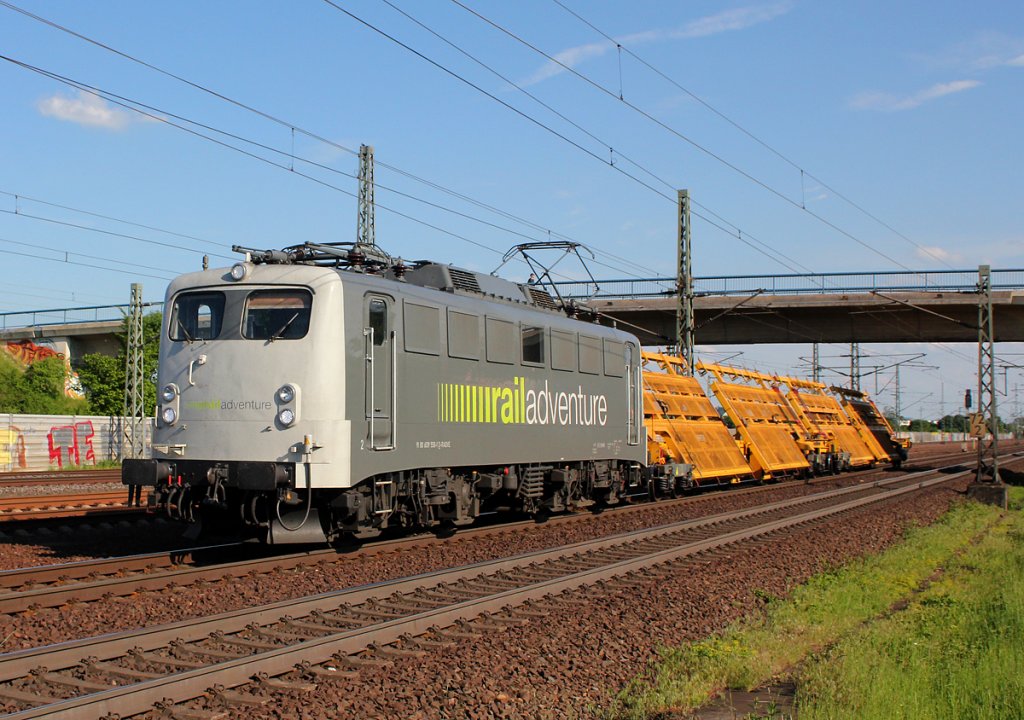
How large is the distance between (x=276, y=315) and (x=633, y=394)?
401 inches

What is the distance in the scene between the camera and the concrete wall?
33.1 metres

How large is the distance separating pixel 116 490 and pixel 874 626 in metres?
21.0

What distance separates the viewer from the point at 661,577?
11.9m

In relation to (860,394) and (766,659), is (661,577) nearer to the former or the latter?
(766,659)

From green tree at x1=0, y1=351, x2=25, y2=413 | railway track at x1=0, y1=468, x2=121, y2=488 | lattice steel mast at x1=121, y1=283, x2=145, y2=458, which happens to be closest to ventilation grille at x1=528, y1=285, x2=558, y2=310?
railway track at x1=0, y1=468, x2=121, y2=488

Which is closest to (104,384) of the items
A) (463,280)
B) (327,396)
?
(463,280)

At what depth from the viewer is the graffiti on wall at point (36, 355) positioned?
54.1 metres

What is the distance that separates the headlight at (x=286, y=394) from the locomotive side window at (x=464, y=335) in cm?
306

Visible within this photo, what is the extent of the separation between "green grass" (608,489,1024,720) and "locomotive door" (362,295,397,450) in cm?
522

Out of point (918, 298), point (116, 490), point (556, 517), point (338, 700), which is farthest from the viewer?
point (918, 298)

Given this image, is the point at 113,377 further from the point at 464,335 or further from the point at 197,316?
the point at 197,316

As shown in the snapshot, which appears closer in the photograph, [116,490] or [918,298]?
[116,490]

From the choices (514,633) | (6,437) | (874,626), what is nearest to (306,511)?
(514,633)

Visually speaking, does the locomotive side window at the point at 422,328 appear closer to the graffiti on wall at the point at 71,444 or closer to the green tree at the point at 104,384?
the graffiti on wall at the point at 71,444
